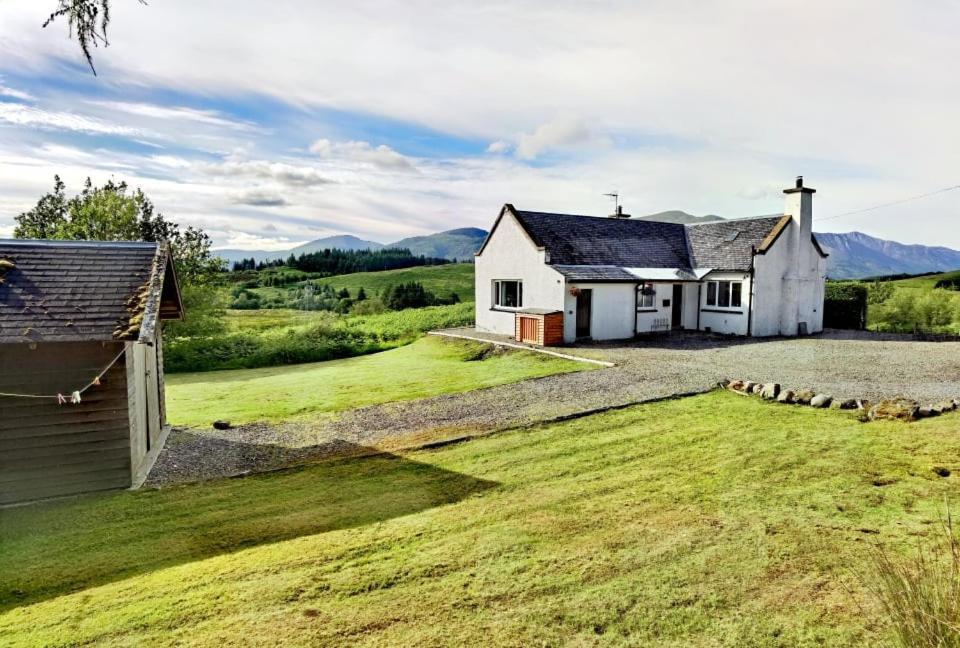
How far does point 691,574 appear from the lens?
19.5 feet

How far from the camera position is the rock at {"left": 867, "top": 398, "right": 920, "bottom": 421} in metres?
11.7

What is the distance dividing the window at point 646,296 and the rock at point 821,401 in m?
12.0

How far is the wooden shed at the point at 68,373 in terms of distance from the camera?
844cm

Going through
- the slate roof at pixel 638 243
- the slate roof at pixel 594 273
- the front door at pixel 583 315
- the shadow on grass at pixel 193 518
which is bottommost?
the shadow on grass at pixel 193 518

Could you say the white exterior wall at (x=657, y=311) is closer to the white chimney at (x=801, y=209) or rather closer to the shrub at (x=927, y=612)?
the white chimney at (x=801, y=209)

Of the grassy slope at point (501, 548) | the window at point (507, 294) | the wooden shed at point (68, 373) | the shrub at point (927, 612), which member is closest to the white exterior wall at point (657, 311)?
the window at point (507, 294)

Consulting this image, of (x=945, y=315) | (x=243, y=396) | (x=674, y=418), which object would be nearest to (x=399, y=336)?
(x=243, y=396)

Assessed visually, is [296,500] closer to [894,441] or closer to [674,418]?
[674,418]

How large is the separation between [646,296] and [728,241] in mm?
6012

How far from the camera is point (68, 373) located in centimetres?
876

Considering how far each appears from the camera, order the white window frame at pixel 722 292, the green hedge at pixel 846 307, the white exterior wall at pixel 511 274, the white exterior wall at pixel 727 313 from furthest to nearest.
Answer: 1. the green hedge at pixel 846 307
2. the white window frame at pixel 722 292
3. the white exterior wall at pixel 727 313
4. the white exterior wall at pixel 511 274

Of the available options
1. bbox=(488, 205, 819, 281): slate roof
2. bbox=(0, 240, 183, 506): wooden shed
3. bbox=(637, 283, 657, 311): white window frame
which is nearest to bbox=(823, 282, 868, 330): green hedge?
bbox=(488, 205, 819, 281): slate roof

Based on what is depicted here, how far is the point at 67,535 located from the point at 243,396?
10381mm

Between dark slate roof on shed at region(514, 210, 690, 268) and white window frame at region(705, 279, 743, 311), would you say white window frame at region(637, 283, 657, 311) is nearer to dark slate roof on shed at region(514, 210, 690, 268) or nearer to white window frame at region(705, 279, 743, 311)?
dark slate roof on shed at region(514, 210, 690, 268)
